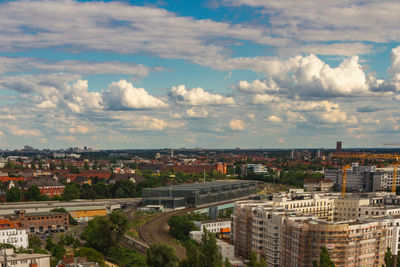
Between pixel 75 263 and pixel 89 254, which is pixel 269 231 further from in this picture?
pixel 75 263

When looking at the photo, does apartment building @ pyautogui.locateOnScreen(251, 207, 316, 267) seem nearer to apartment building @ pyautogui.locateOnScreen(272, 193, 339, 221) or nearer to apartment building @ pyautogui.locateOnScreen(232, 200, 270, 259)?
apartment building @ pyautogui.locateOnScreen(232, 200, 270, 259)

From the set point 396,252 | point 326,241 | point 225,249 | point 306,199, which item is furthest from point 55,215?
point 396,252

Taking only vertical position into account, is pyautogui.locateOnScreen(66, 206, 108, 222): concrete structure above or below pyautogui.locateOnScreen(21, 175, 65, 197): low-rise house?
below

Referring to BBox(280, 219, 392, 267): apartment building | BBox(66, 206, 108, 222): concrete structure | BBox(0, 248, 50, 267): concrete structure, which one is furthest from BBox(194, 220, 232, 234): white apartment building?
BBox(0, 248, 50, 267): concrete structure

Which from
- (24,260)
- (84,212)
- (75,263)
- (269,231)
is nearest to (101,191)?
(84,212)

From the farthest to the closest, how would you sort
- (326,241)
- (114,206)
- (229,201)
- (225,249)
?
(229,201), (114,206), (225,249), (326,241)

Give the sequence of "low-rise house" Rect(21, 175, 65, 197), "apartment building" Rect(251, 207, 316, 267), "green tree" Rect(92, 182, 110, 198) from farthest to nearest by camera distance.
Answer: "low-rise house" Rect(21, 175, 65, 197)
"green tree" Rect(92, 182, 110, 198)
"apartment building" Rect(251, 207, 316, 267)

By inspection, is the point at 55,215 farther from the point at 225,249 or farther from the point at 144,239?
the point at 225,249

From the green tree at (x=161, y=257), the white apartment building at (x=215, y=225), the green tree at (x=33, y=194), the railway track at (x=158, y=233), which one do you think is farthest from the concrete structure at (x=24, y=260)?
the green tree at (x=33, y=194)
